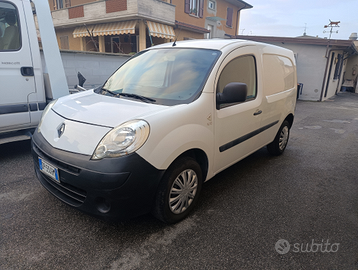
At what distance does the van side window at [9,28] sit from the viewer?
3434 millimetres

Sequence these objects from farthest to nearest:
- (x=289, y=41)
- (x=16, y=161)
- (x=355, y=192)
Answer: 1. (x=289, y=41)
2. (x=16, y=161)
3. (x=355, y=192)

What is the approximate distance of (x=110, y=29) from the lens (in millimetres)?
14555

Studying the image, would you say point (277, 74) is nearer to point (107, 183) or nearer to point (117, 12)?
point (107, 183)

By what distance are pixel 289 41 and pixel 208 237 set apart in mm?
13760

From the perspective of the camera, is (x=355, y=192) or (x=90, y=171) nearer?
(x=90, y=171)

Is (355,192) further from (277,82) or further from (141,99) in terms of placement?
(141,99)

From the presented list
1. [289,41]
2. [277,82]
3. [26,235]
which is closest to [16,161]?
[26,235]

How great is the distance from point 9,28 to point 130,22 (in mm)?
11561

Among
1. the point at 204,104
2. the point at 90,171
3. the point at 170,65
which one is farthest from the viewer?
the point at 170,65

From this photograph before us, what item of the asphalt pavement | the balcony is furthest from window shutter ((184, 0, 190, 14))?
the asphalt pavement

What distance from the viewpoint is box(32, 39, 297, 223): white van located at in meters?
2.04

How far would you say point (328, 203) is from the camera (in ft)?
10.1

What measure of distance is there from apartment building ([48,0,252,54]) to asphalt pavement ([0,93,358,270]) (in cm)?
932

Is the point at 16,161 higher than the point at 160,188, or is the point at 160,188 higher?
the point at 160,188
